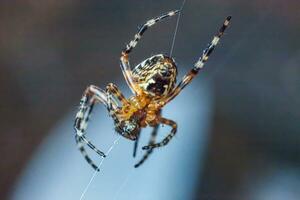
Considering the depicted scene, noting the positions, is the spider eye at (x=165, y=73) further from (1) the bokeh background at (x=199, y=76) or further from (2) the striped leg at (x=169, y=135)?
(1) the bokeh background at (x=199, y=76)

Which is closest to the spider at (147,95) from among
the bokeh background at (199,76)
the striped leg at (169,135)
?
the striped leg at (169,135)

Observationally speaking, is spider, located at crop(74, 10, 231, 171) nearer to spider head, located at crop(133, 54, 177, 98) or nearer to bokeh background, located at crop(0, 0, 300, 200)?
spider head, located at crop(133, 54, 177, 98)

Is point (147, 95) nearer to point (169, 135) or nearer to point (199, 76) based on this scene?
point (169, 135)

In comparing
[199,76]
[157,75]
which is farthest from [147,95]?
[199,76]

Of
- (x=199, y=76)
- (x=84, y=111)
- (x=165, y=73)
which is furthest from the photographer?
(x=199, y=76)

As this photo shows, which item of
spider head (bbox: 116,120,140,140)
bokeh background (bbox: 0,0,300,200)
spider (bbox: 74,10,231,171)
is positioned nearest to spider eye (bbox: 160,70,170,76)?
spider (bbox: 74,10,231,171)
